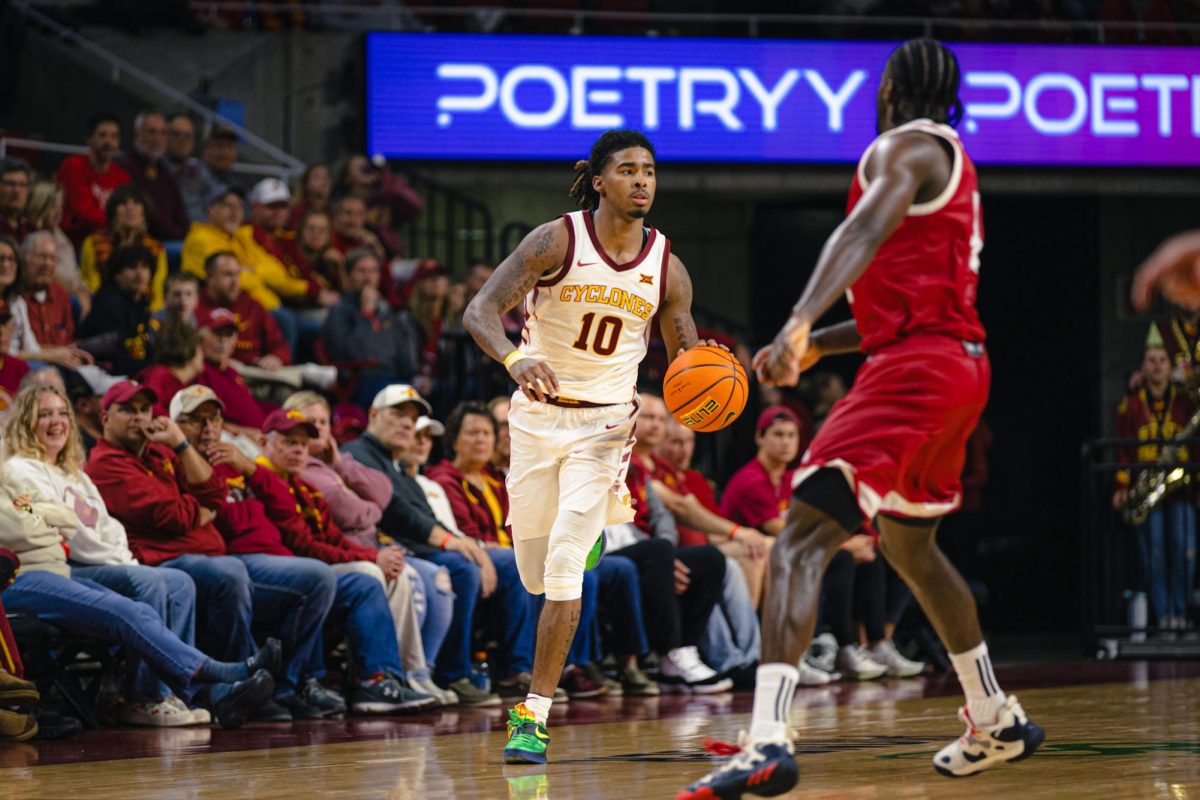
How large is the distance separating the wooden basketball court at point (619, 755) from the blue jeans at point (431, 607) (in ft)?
1.55

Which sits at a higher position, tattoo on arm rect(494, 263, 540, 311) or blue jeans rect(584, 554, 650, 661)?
tattoo on arm rect(494, 263, 540, 311)

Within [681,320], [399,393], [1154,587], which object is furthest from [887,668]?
[681,320]

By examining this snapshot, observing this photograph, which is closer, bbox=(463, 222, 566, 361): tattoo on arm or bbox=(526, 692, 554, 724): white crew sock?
bbox=(526, 692, 554, 724): white crew sock

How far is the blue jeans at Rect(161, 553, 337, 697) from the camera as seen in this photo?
6840mm

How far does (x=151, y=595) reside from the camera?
6570 millimetres

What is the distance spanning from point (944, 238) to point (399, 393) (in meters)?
4.27

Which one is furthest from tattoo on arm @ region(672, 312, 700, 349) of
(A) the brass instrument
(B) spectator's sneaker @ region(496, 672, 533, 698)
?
(A) the brass instrument

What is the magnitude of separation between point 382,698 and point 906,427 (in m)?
3.68

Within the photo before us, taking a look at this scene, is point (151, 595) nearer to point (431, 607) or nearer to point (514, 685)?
point (431, 607)

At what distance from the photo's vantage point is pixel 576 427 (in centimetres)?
548

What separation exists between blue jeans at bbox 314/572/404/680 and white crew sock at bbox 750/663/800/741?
11.8 ft

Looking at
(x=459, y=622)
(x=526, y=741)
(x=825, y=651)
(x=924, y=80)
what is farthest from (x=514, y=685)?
(x=924, y=80)

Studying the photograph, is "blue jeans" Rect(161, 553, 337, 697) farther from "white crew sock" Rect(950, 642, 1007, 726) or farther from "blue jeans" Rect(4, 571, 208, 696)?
"white crew sock" Rect(950, 642, 1007, 726)

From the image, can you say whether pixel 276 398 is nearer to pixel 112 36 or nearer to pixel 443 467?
pixel 443 467
